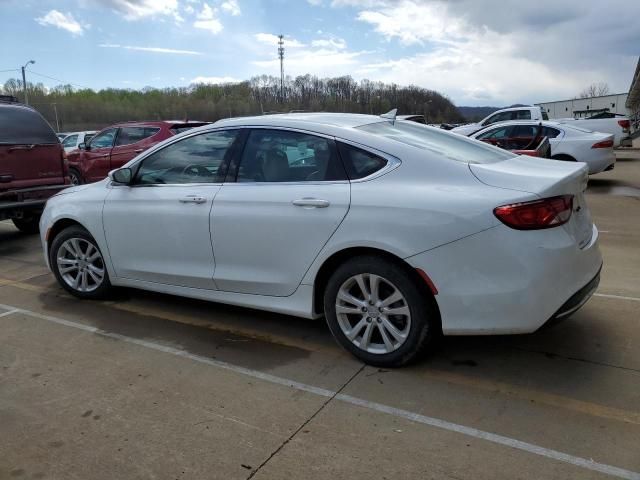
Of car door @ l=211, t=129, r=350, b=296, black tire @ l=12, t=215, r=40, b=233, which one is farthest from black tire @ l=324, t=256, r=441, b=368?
black tire @ l=12, t=215, r=40, b=233

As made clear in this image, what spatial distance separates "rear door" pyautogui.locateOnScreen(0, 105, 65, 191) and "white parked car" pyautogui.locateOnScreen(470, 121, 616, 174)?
30.1 ft

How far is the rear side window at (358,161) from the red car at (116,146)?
7.95m

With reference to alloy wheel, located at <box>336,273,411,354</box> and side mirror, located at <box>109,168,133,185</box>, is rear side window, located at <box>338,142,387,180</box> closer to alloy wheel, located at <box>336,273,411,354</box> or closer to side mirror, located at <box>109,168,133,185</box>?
alloy wheel, located at <box>336,273,411,354</box>

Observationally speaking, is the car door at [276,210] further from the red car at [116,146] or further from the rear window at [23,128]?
the red car at [116,146]

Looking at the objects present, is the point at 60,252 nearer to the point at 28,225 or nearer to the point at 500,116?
the point at 28,225

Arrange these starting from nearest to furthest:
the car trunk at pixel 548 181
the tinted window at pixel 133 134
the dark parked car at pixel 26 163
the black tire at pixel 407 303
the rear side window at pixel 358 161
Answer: the car trunk at pixel 548 181 < the black tire at pixel 407 303 < the rear side window at pixel 358 161 < the dark parked car at pixel 26 163 < the tinted window at pixel 133 134

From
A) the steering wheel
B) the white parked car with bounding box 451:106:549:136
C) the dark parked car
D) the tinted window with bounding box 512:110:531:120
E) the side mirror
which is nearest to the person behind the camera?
the steering wheel

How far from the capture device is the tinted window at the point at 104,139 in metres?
12.0

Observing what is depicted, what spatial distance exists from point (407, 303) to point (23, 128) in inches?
255

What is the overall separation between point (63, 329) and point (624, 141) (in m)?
21.4

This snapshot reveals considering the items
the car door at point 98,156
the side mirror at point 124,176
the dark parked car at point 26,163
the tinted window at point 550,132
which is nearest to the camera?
the side mirror at point 124,176

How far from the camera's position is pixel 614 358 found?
358 cm

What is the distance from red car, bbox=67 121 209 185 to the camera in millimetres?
11289

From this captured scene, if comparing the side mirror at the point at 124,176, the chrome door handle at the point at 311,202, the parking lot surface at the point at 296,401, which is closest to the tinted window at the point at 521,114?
the parking lot surface at the point at 296,401
